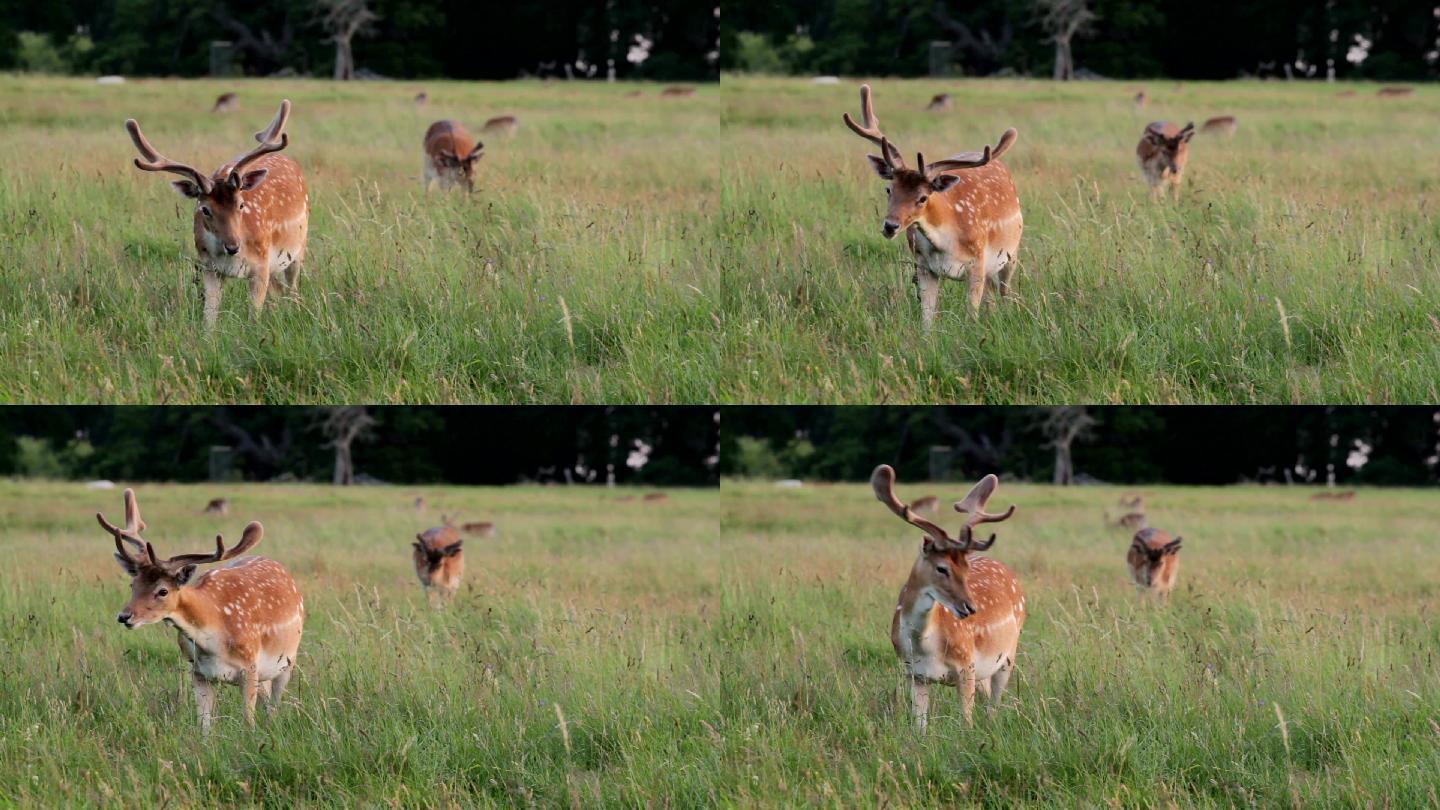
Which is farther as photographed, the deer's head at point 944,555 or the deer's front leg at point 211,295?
the deer's front leg at point 211,295

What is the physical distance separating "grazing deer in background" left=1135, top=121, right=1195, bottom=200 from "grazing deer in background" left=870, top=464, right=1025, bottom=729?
299 inches

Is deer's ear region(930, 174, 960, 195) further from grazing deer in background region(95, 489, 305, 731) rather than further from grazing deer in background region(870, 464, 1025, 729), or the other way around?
grazing deer in background region(95, 489, 305, 731)

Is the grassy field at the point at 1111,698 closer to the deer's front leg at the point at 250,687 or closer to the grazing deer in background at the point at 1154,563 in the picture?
the grazing deer in background at the point at 1154,563

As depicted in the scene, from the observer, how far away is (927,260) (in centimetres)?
894

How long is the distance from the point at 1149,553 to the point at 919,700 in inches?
205

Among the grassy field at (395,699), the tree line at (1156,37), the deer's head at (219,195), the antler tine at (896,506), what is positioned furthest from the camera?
the tree line at (1156,37)

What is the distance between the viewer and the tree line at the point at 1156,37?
1544 inches

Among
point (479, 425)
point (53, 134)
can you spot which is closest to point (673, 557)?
point (53, 134)

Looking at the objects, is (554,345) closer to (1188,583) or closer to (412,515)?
(1188,583)

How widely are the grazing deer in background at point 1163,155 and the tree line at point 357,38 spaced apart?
17.7m

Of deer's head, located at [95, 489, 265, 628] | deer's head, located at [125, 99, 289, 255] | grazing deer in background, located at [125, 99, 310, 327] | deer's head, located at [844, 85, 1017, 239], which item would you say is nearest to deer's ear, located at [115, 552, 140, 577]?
deer's head, located at [95, 489, 265, 628]

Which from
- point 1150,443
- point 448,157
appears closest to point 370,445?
point 1150,443

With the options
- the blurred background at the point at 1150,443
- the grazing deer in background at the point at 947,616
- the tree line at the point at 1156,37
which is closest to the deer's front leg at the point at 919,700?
the grazing deer in background at the point at 947,616

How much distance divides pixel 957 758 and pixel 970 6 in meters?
40.3
